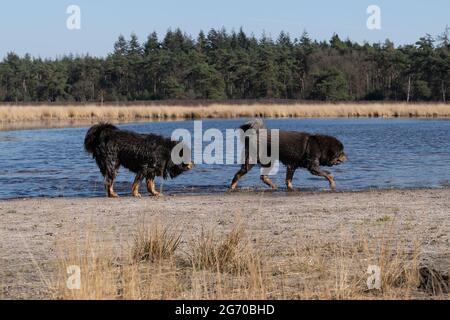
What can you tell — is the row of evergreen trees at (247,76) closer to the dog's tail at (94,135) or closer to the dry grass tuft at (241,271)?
the dog's tail at (94,135)

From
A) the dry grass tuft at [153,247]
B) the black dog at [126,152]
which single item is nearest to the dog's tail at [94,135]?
the black dog at [126,152]

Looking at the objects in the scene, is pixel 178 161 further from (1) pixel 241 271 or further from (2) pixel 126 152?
(1) pixel 241 271

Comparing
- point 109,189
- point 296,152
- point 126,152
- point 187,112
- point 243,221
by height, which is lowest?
point 109,189

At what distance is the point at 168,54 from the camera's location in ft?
334

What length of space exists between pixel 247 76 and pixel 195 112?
3966cm

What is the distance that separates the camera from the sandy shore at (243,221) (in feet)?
24.6

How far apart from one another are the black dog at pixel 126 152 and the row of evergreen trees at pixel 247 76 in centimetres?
6864

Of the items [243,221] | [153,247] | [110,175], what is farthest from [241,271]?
[110,175]

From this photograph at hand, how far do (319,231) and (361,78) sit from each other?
295 feet

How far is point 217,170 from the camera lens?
20047 millimetres

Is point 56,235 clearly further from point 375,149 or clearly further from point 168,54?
point 168,54

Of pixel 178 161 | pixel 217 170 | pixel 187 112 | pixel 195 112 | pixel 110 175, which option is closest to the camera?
pixel 110 175
